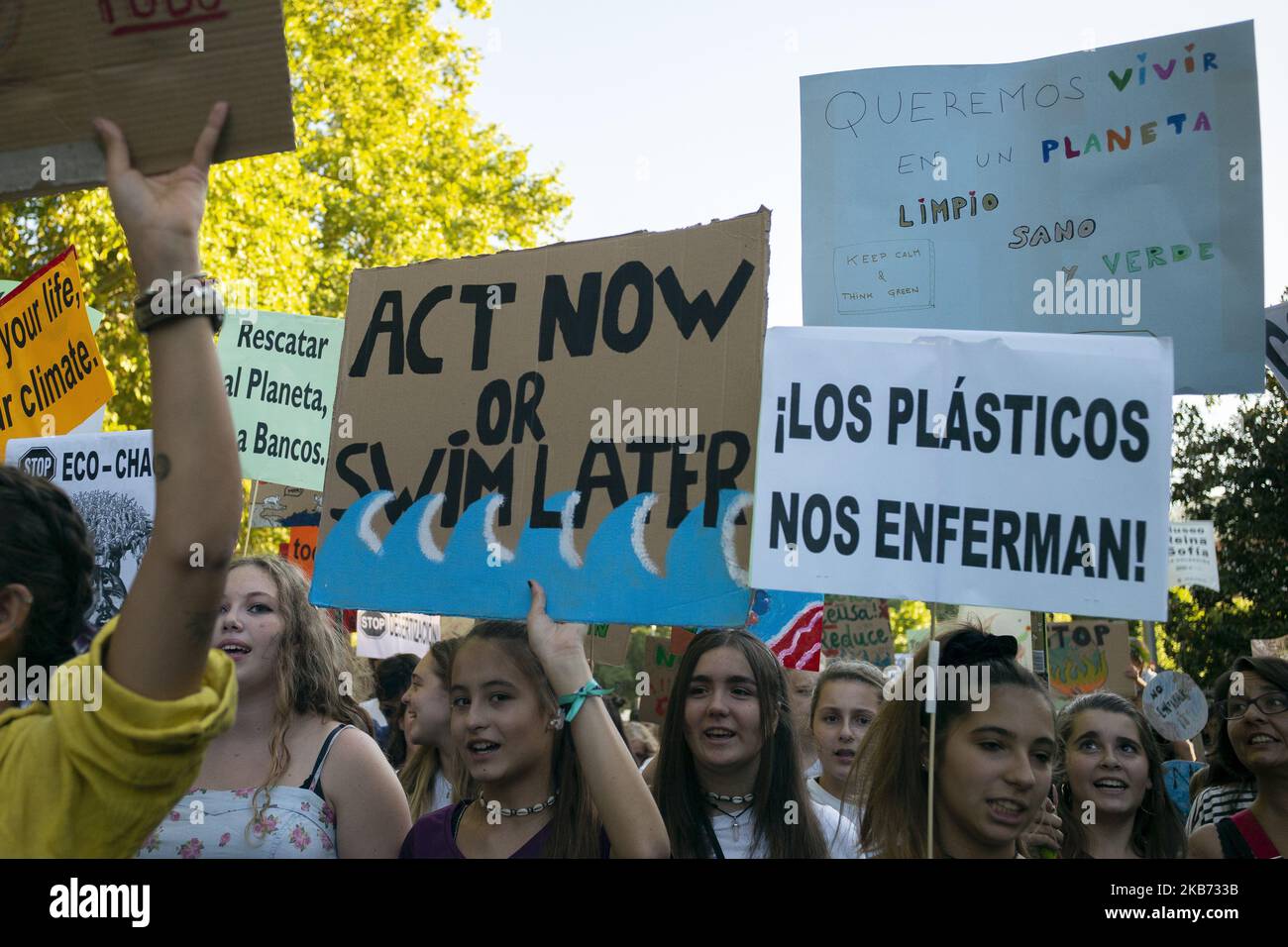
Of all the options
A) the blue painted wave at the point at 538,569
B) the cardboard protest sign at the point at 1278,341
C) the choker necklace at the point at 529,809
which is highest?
the cardboard protest sign at the point at 1278,341

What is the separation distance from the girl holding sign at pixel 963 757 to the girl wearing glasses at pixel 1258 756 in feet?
3.50

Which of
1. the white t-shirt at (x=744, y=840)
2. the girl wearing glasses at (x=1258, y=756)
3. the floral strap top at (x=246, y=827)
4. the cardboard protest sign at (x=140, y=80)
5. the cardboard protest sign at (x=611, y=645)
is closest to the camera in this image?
the cardboard protest sign at (x=140, y=80)

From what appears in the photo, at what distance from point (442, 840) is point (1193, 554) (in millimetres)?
8077

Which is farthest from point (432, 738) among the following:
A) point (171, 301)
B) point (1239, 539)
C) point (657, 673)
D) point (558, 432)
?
point (1239, 539)

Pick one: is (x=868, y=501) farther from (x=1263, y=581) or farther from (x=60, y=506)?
(x=1263, y=581)

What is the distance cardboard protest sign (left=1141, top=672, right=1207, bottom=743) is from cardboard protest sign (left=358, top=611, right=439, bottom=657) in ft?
14.3

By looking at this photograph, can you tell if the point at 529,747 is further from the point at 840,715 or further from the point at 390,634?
the point at 390,634

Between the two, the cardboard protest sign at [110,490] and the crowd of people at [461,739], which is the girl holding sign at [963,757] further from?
the cardboard protest sign at [110,490]

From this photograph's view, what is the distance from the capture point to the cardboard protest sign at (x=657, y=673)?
641 cm

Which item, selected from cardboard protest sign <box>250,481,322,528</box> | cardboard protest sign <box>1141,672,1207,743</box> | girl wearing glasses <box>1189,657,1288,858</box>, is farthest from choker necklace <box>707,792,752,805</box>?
cardboard protest sign <box>250,481,322,528</box>

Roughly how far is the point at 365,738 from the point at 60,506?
63.3 inches

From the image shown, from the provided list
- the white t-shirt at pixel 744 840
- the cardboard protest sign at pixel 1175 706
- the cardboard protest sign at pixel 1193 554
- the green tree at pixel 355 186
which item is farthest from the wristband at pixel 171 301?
the green tree at pixel 355 186

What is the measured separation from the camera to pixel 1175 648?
77.3 ft

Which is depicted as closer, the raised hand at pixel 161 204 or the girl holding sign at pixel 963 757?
the raised hand at pixel 161 204
